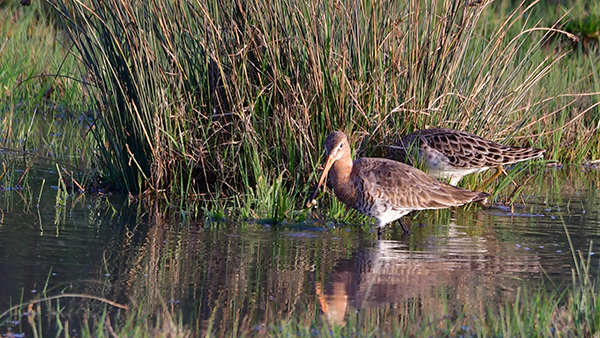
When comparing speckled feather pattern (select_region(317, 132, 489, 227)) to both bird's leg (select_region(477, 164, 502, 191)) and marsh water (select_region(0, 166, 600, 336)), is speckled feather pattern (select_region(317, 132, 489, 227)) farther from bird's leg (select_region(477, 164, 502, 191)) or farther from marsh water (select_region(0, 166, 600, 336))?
bird's leg (select_region(477, 164, 502, 191))

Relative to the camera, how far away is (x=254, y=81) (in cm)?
799

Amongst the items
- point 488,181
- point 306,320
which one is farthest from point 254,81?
point 306,320

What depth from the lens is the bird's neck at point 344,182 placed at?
7.01m

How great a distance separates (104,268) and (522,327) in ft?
8.73

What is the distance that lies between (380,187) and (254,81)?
1722 millimetres

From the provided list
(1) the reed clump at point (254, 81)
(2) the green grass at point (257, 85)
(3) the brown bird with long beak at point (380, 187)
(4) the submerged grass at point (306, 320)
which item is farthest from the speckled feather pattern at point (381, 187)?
(4) the submerged grass at point (306, 320)

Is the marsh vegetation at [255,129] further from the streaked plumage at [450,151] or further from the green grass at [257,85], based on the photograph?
the streaked plumage at [450,151]

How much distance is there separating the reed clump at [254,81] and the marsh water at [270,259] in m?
0.52

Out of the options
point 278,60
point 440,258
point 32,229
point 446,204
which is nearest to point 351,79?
point 278,60

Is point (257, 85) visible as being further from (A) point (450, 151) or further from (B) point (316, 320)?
(B) point (316, 320)

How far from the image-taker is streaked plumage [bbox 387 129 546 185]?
792 centimetres

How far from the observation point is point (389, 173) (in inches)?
281

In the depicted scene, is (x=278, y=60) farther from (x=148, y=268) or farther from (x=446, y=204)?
(x=148, y=268)

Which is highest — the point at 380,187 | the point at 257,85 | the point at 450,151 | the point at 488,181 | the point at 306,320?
the point at 257,85
